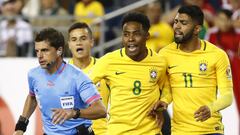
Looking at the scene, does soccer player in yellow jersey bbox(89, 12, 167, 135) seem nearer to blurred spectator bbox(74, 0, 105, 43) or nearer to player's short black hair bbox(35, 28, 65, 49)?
player's short black hair bbox(35, 28, 65, 49)

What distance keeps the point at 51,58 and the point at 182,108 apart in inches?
68.5

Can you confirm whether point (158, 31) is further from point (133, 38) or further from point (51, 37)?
point (51, 37)

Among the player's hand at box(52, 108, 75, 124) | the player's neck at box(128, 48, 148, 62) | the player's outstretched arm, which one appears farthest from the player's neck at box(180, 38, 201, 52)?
the player's hand at box(52, 108, 75, 124)

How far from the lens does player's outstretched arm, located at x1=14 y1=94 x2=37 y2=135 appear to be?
9352 mm

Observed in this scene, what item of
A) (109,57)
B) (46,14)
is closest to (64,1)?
(46,14)

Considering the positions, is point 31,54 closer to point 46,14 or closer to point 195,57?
point 46,14

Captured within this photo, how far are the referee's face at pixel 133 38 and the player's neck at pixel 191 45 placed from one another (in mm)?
531

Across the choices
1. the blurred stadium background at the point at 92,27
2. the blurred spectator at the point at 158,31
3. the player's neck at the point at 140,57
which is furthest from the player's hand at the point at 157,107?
the blurred spectator at the point at 158,31

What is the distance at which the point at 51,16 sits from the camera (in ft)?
49.9

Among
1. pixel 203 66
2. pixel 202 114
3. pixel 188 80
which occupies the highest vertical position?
pixel 203 66

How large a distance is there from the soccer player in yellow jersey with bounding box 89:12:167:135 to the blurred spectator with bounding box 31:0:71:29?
5.49 metres

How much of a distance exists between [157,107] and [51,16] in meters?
6.12

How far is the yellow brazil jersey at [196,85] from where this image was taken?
31.9ft

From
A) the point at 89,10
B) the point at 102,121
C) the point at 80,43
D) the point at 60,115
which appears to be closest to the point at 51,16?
the point at 89,10
